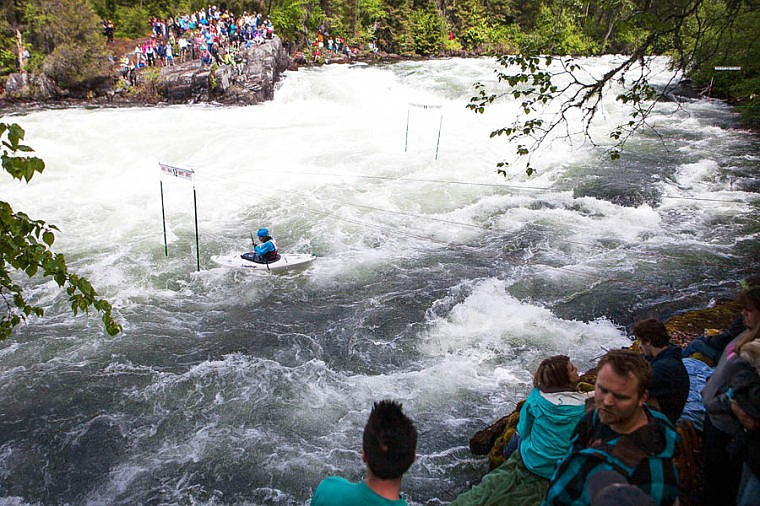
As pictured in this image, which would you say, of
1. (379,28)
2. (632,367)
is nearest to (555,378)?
(632,367)

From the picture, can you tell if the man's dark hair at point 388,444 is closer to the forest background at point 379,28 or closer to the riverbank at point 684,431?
the riverbank at point 684,431

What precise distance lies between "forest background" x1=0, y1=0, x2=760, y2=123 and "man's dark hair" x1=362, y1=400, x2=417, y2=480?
1694 centimetres

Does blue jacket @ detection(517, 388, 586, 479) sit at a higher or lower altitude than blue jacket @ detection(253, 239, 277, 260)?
higher

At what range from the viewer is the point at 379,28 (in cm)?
3862

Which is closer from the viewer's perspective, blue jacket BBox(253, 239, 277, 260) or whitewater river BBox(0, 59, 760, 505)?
whitewater river BBox(0, 59, 760, 505)

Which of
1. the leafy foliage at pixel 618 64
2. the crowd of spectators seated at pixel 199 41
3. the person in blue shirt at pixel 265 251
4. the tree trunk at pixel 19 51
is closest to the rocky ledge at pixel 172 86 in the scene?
the crowd of spectators seated at pixel 199 41

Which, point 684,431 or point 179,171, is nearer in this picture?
point 684,431

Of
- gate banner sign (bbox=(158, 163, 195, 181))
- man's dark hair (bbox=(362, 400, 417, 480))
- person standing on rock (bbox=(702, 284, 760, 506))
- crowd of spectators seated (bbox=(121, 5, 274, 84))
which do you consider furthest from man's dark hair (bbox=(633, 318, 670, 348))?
crowd of spectators seated (bbox=(121, 5, 274, 84))

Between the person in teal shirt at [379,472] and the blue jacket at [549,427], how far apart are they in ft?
5.36

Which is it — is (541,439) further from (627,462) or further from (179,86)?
(179,86)

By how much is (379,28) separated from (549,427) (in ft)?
129

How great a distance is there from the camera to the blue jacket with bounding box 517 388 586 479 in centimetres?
341

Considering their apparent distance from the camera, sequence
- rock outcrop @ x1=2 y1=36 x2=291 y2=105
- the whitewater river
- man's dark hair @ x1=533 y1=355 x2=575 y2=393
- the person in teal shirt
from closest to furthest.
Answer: the person in teal shirt < man's dark hair @ x1=533 y1=355 x2=575 y2=393 < the whitewater river < rock outcrop @ x1=2 y1=36 x2=291 y2=105

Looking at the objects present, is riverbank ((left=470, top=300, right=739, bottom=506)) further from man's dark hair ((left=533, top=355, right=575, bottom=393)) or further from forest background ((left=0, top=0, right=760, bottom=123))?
forest background ((left=0, top=0, right=760, bottom=123))
